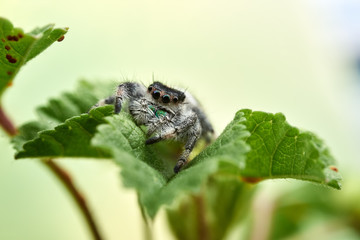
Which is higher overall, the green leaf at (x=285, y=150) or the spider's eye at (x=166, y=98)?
the spider's eye at (x=166, y=98)

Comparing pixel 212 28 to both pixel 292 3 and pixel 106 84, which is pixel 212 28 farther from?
pixel 106 84

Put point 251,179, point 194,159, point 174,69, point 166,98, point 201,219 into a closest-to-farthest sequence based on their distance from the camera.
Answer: point 194,159 < point 166,98 < point 251,179 < point 201,219 < point 174,69

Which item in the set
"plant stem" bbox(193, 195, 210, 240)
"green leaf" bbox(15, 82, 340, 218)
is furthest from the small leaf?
"plant stem" bbox(193, 195, 210, 240)

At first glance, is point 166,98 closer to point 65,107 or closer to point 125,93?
point 125,93

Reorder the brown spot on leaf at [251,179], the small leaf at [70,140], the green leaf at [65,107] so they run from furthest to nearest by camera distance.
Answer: the green leaf at [65,107] < the brown spot on leaf at [251,179] < the small leaf at [70,140]

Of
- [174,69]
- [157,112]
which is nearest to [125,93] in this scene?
[157,112]

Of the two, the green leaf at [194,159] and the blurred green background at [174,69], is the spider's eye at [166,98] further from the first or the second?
the blurred green background at [174,69]

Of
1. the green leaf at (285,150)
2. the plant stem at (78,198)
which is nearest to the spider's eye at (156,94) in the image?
the green leaf at (285,150)
